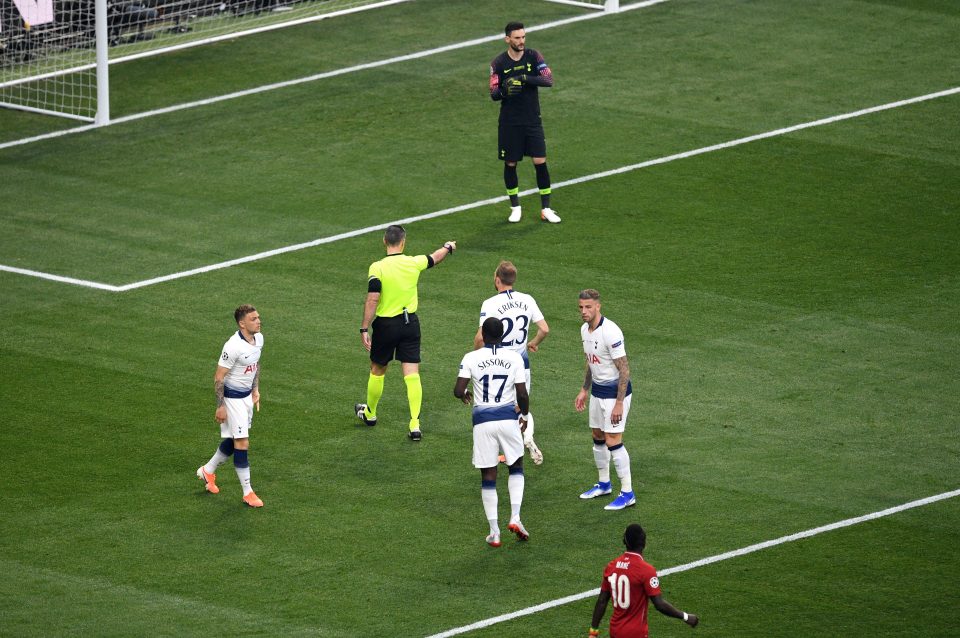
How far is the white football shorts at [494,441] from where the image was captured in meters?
14.6

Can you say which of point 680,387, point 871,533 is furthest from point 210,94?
point 871,533

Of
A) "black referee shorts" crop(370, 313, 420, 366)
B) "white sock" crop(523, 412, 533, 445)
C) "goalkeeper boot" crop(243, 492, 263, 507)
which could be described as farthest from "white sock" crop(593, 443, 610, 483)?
"goalkeeper boot" crop(243, 492, 263, 507)

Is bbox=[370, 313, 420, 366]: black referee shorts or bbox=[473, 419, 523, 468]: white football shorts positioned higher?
bbox=[370, 313, 420, 366]: black referee shorts

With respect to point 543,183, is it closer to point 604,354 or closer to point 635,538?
point 604,354

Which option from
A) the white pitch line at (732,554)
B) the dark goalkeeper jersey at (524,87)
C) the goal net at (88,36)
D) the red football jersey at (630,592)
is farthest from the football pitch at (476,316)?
the dark goalkeeper jersey at (524,87)

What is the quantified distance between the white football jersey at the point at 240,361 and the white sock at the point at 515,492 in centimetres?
271

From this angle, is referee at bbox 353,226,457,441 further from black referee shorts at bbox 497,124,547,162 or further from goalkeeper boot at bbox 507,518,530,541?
black referee shorts at bbox 497,124,547,162

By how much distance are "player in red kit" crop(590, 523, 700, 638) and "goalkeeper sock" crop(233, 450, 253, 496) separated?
482 centimetres

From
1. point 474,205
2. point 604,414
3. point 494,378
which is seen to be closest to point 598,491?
point 604,414

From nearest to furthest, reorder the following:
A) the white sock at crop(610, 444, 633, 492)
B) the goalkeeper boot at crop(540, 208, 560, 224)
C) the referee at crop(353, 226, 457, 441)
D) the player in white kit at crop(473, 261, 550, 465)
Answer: the white sock at crop(610, 444, 633, 492) < the player in white kit at crop(473, 261, 550, 465) < the referee at crop(353, 226, 457, 441) < the goalkeeper boot at crop(540, 208, 560, 224)

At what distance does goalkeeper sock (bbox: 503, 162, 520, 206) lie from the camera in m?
22.7

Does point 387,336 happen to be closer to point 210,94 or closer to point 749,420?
point 749,420

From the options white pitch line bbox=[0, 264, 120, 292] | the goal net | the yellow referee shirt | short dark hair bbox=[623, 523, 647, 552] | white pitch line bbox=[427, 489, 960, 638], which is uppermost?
the goal net

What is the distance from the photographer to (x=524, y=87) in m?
22.3
